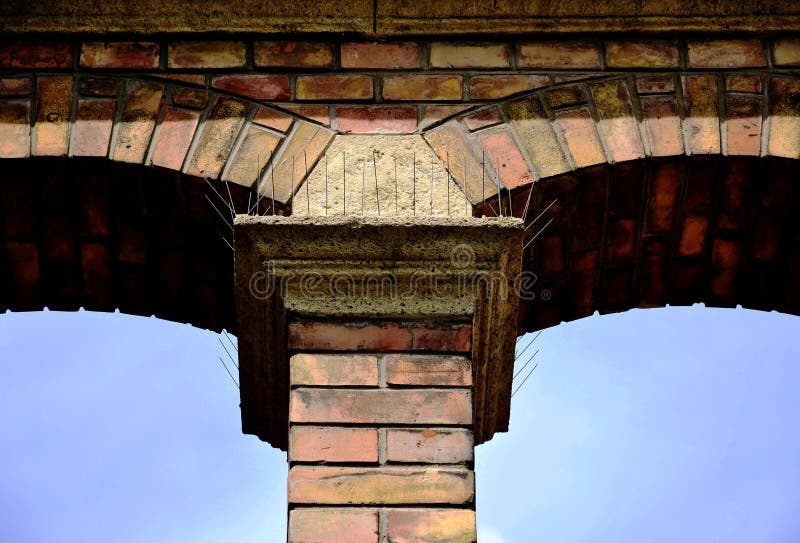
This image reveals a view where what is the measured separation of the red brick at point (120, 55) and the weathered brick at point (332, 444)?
1.16 meters

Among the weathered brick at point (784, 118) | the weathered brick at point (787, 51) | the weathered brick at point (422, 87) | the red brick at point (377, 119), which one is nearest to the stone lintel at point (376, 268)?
the red brick at point (377, 119)

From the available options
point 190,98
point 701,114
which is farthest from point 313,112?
point 701,114

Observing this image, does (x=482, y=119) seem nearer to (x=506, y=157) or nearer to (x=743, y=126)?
(x=506, y=157)

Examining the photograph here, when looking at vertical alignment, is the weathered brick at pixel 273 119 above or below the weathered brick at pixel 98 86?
below

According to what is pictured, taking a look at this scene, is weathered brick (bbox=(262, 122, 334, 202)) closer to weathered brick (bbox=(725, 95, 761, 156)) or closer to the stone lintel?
the stone lintel

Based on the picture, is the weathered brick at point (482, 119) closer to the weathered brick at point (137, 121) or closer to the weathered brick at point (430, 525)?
the weathered brick at point (137, 121)

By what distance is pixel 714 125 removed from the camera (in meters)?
4.05

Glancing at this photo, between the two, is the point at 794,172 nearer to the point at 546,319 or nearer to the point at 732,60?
the point at 732,60

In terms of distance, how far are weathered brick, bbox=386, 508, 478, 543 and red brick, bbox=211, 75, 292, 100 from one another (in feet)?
3.99

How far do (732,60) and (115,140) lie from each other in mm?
1571

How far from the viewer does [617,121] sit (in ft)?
13.3

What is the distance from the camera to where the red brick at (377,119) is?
4016 mm

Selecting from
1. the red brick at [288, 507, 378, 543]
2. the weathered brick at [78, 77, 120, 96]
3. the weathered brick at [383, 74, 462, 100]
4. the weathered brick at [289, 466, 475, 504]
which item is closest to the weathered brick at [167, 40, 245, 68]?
the weathered brick at [78, 77, 120, 96]

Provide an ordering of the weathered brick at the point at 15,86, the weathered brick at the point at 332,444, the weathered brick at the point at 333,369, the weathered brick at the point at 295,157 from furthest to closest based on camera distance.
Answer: the weathered brick at the point at 15,86, the weathered brick at the point at 295,157, the weathered brick at the point at 333,369, the weathered brick at the point at 332,444
